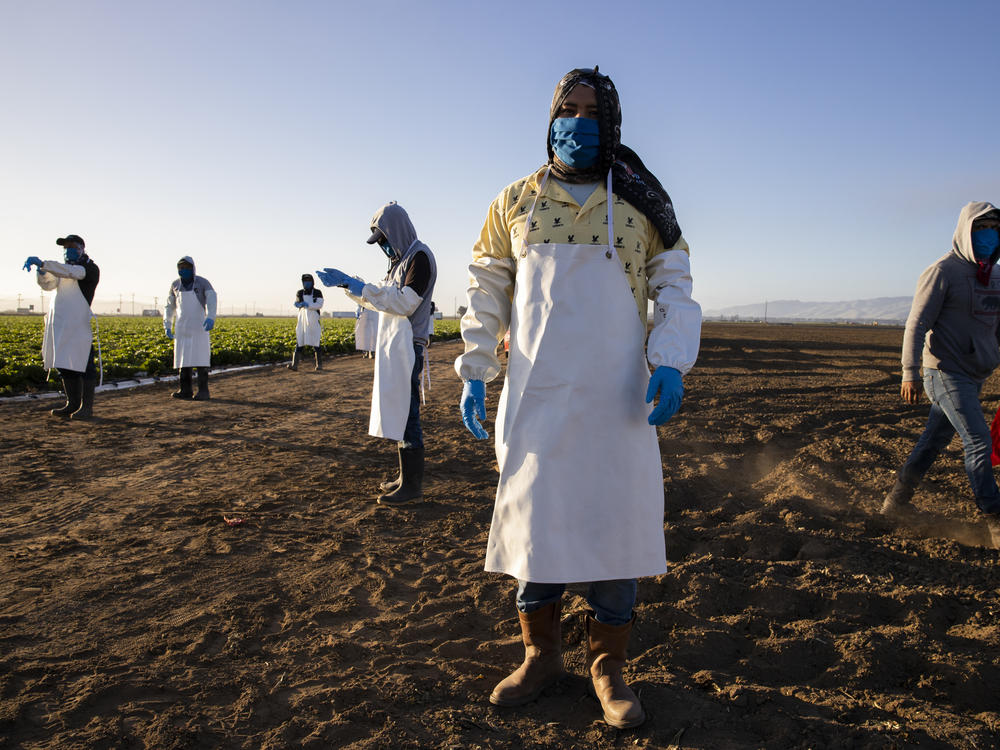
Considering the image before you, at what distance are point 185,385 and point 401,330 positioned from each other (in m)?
6.47

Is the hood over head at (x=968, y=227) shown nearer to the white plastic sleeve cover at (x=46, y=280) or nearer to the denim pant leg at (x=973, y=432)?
the denim pant leg at (x=973, y=432)

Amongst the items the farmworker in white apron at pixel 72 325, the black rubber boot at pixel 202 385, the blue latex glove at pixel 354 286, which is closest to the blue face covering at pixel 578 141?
the blue latex glove at pixel 354 286

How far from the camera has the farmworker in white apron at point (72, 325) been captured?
295 inches

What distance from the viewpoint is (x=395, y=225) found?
4.52 m

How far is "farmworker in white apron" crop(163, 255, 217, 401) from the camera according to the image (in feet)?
30.1

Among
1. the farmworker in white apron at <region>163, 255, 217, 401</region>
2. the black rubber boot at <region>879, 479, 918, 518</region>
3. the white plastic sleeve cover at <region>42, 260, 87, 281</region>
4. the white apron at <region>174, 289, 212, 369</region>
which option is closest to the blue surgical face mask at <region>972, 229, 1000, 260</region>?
the black rubber boot at <region>879, 479, 918, 518</region>

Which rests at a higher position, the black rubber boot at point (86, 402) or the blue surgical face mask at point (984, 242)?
the blue surgical face mask at point (984, 242)

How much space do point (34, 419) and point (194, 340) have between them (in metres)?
2.30

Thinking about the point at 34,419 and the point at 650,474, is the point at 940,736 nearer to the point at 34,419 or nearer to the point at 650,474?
the point at 650,474

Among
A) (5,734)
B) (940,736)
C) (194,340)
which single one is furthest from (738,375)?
(5,734)

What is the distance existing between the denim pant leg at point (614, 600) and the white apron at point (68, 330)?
24.5ft

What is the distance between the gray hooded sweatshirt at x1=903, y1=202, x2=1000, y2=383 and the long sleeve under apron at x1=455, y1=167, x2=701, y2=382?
232 centimetres

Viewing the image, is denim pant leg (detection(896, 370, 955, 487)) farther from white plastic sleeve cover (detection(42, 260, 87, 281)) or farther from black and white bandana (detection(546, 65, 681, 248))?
white plastic sleeve cover (detection(42, 260, 87, 281))

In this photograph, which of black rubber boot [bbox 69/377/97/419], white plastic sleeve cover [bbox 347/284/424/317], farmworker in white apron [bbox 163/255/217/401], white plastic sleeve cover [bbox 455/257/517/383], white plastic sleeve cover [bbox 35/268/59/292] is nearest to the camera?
white plastic sleeve cover [bbox 455/257/517/383]
